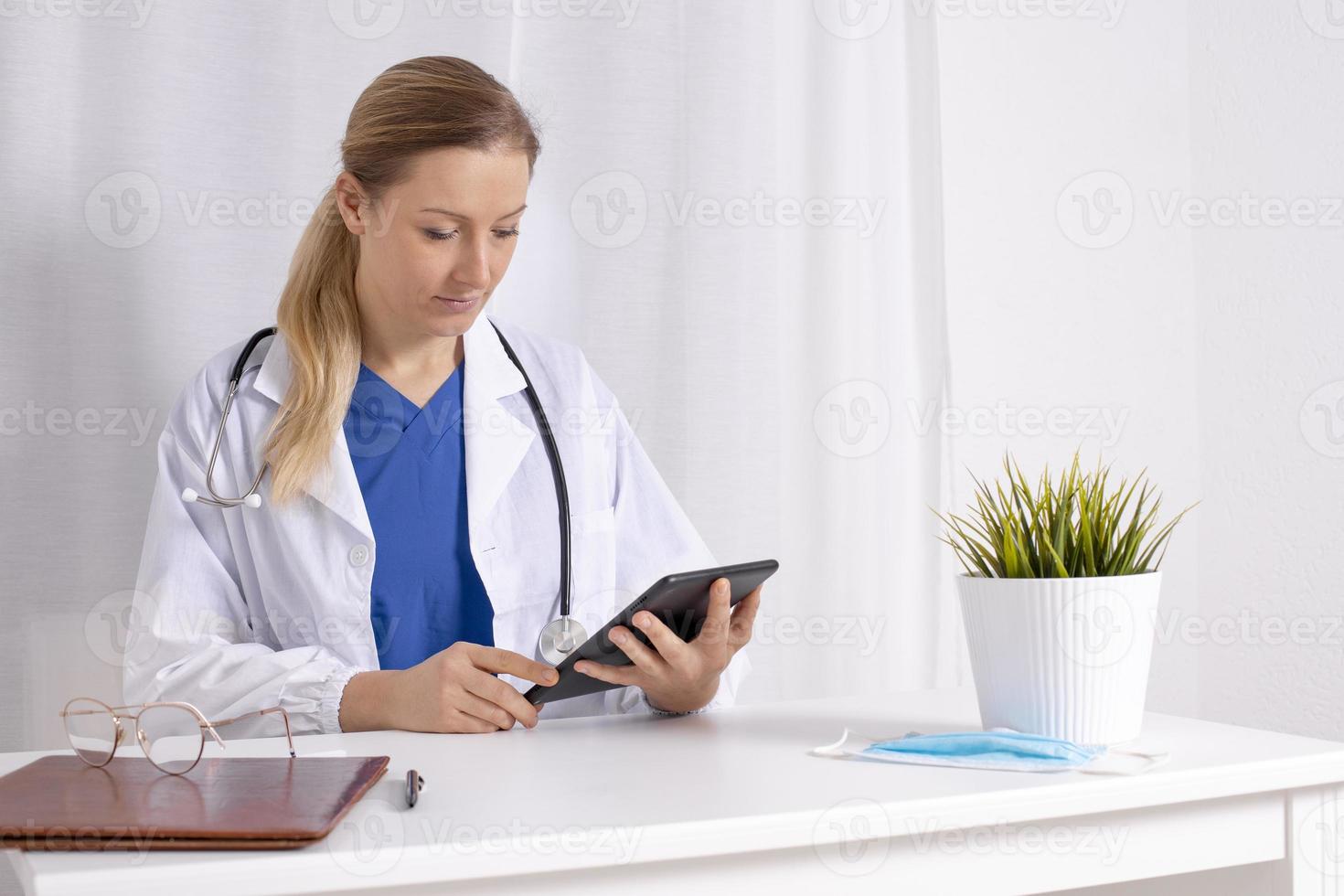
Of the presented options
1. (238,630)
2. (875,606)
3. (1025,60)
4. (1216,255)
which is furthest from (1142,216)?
(238,630)

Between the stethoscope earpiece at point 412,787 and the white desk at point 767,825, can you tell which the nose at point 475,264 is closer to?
the white desk at point 767,825

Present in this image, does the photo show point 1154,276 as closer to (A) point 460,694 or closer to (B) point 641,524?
(B) point 641,524

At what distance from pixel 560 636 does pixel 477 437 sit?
32 centimetres

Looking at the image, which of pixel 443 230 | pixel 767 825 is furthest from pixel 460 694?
pixel 443 230

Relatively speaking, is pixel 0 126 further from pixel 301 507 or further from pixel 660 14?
pixel 660 14

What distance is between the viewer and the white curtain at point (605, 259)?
1487 mm

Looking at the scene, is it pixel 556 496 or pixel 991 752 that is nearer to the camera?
pixel 991 752

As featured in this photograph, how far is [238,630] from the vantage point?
1265 millimetres

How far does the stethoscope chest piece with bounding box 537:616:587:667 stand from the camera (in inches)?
44.3

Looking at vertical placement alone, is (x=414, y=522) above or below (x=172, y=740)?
above

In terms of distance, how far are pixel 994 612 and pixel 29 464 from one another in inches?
50.1

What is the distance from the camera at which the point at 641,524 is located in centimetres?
144

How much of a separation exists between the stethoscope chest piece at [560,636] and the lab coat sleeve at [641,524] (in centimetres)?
26

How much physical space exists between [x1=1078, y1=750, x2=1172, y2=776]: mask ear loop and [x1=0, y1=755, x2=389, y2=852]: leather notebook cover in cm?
48
